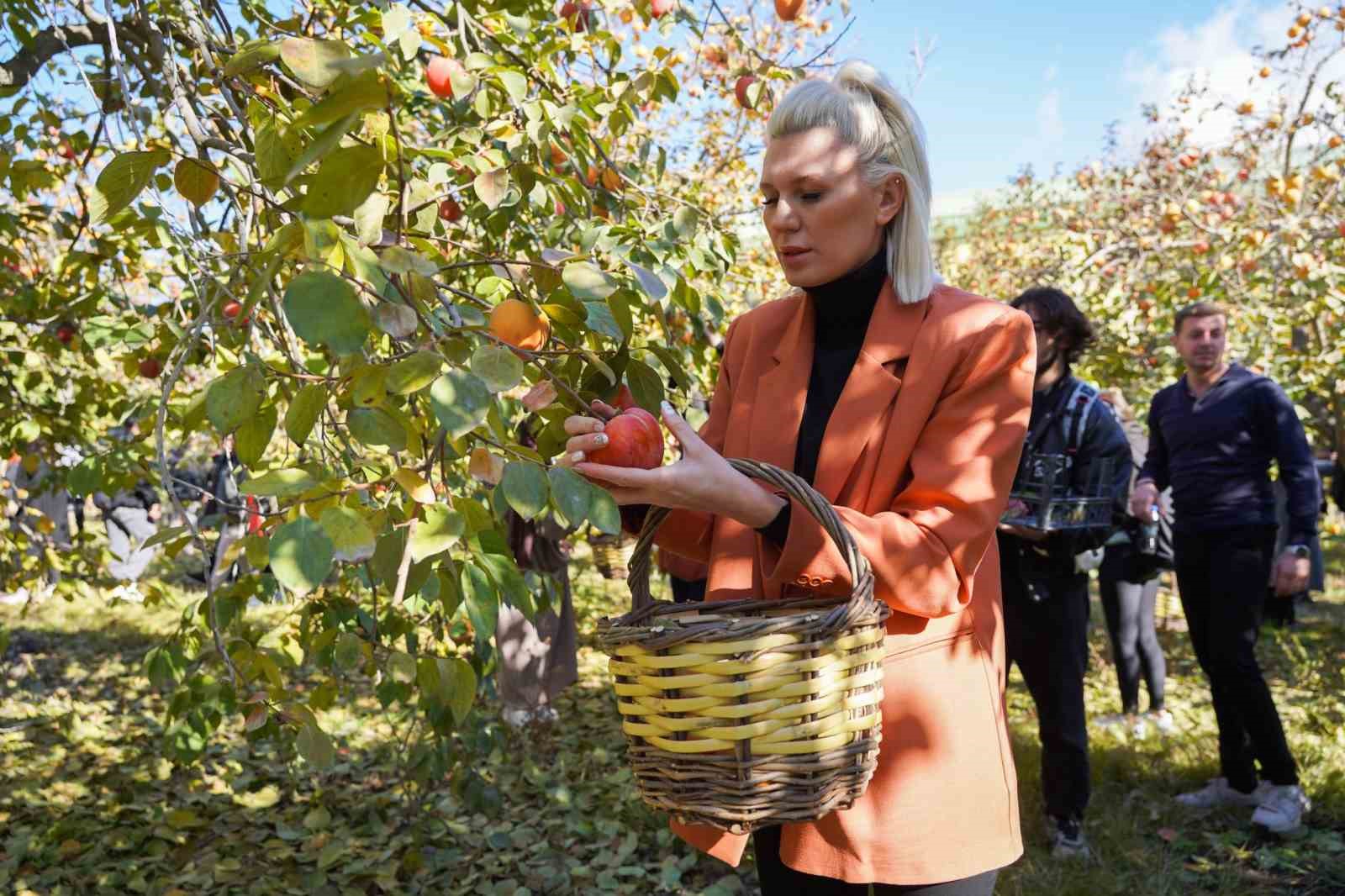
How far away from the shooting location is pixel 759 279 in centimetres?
582

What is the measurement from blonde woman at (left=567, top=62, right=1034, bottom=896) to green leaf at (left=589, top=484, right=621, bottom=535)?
0.12m

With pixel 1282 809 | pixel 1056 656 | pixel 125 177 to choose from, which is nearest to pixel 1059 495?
pixel 1056 656

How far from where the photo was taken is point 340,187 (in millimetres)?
852

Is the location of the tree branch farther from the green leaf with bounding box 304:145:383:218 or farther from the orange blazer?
the orange blazer

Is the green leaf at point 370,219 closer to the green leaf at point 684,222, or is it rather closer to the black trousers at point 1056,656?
the green leaf at point 684,222

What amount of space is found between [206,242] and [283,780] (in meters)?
3.09

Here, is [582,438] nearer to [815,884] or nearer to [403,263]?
[403,263]

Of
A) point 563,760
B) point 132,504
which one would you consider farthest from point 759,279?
point 132,504

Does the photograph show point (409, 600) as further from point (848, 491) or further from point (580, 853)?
point (580, 853)

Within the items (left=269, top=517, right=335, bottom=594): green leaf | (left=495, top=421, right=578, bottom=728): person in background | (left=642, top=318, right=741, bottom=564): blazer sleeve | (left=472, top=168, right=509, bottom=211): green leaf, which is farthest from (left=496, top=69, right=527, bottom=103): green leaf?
(left=495, top=421, right=578, bottom=728): person in background

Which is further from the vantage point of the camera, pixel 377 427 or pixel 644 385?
pixel 644 385

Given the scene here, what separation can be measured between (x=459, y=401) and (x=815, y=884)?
814mm

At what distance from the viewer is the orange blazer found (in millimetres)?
1150

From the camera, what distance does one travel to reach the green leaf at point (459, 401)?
34.1 inches
